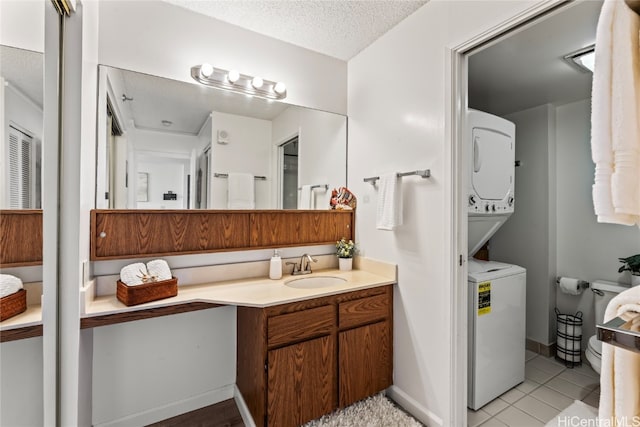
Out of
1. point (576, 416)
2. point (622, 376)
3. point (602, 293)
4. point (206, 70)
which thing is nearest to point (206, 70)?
point (206, 70)

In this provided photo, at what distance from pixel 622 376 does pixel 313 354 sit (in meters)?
1.33

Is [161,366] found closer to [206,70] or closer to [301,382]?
[301,382]

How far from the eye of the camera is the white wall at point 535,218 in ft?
8.90

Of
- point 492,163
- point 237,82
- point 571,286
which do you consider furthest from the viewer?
point 571,286

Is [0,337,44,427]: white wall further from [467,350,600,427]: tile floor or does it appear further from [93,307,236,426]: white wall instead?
[467,350,600,427]: tile floor

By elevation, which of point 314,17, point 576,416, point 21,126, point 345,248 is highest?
point 314,17

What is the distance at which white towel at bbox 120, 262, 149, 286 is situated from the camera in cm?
149

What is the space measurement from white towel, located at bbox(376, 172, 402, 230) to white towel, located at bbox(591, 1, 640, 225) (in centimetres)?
129

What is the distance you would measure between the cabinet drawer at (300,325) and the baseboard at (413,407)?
2.30ft

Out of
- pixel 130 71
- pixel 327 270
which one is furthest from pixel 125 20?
pixel 327 270

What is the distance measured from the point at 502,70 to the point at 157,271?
8.61 ft

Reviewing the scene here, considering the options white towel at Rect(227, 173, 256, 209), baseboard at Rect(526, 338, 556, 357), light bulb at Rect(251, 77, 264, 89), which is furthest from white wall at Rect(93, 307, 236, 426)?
Answer: baseboard at Rect(526, 338, 556, 357)

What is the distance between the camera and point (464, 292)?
65.2 inches

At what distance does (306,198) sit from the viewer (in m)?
2.27
